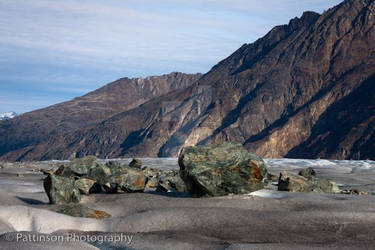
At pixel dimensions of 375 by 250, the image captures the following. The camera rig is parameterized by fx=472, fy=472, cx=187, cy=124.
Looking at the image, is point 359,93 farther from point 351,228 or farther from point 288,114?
point 351,228

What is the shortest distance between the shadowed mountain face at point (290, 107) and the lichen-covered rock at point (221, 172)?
9462 cm

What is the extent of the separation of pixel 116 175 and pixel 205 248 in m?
5.10

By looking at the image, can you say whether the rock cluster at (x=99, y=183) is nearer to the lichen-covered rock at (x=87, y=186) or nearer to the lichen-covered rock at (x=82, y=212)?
the lichen-covered rock at (x=87, y=186)

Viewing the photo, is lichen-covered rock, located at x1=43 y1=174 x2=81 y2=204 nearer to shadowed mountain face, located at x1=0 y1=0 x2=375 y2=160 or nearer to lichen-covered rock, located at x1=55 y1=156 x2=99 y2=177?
lichen-covered rock, located at x1=55 y1=156 x2=99 y2=177

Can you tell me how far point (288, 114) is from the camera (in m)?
129

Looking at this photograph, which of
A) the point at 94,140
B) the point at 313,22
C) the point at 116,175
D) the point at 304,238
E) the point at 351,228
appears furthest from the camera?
the point at 94,140

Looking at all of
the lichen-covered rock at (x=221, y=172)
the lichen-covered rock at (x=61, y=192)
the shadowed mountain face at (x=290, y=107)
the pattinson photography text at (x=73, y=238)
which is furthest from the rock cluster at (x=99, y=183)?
the shadowed mountain face at (x=290, y=107)

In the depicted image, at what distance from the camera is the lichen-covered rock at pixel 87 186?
32.4 ft

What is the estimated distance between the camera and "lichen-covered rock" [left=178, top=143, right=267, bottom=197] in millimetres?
8820

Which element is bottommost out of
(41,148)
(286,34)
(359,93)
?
(41,148)

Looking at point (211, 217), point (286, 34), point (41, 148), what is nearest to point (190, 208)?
point (211, 217)

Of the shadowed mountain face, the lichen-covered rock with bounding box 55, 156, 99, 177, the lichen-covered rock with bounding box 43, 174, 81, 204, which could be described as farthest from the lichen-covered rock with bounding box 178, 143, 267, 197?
the shadowed mountain face

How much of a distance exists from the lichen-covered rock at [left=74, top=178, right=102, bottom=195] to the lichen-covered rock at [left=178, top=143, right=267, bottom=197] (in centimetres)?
221

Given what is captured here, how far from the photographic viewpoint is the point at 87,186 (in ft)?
33.1
